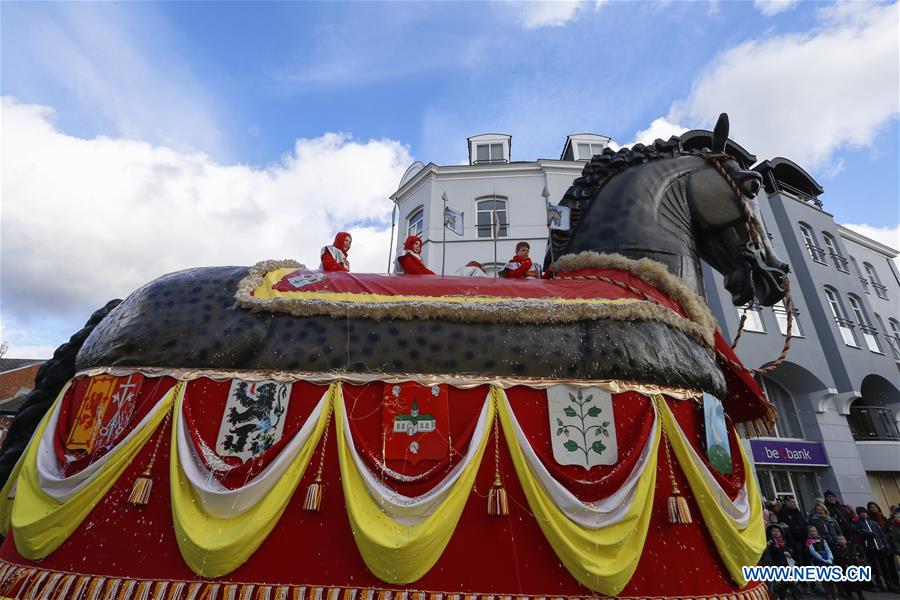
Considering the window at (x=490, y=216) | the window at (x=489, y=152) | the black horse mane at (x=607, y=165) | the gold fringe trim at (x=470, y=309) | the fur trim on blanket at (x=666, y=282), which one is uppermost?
the window at (x=489, y=152)

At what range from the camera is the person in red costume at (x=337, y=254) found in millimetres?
4372

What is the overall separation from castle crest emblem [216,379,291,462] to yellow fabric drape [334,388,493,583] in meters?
0.57

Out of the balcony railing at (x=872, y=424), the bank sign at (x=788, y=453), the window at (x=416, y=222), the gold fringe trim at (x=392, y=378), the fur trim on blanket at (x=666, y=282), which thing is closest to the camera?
the gold fringe trim at (x=392, y=378)

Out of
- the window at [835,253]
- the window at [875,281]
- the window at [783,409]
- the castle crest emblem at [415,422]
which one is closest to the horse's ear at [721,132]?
the castle crest emblem at [415,422]

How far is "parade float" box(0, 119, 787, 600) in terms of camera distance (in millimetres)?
2613

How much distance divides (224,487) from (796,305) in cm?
1909

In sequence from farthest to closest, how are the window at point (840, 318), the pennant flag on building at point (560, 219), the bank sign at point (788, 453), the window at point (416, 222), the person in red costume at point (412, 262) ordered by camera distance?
the window at point (416, 222)
the window at point (840, 318)
the bank sign at point (788, 453)
the pennant flag on building at point (560, 219)
the person in red costume at point (412, 262)

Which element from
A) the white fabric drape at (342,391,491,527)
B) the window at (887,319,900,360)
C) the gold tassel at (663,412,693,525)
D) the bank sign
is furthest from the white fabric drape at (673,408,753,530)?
the window at (887,319,900,360)

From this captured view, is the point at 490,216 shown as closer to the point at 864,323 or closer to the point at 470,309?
the point at 470,309

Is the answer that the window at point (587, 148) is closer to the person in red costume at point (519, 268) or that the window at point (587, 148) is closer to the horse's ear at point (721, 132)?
the horse's ear at point (721, 132)

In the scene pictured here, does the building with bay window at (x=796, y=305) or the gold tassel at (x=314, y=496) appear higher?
the building with bay window at (x=796, y=305)

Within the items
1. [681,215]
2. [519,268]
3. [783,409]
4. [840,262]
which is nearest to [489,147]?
[783,409]

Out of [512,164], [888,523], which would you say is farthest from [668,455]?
[512,164]

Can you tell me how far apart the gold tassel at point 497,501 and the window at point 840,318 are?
748 inches
